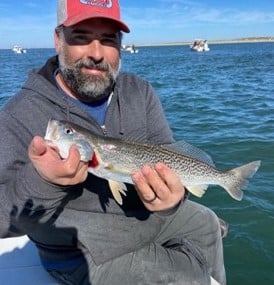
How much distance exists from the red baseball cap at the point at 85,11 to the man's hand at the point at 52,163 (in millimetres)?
1230

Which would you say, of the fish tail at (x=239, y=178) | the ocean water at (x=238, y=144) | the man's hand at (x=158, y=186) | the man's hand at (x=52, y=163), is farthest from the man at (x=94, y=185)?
the ocean water at (x=238, y=144)

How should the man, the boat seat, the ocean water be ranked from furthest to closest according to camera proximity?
the ocean water < the boat seat < the man

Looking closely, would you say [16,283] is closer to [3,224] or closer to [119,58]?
[3,224]

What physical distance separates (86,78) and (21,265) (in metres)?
1.86

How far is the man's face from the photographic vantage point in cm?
349

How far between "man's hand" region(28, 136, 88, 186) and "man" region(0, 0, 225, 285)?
299 millimetres

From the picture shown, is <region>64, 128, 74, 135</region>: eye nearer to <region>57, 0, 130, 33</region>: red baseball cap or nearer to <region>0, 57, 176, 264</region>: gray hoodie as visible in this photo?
<region>0, 57, 176, 264</region>: gray hoodie

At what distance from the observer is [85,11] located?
345cm

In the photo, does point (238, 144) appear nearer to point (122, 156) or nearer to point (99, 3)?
point (99, 3)

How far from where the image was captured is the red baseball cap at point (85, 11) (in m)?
3.41

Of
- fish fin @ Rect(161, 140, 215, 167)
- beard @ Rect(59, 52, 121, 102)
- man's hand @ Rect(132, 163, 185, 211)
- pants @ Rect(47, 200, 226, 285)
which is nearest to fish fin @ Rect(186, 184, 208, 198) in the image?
fish fin @ Rect(161, 140, 215, 167)

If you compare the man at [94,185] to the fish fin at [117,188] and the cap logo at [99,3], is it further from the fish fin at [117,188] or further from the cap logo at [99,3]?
the fish fin at [117,188]

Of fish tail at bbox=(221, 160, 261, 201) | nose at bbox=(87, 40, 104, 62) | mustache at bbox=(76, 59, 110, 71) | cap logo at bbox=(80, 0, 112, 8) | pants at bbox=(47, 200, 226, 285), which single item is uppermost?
cap logo at bbox=(80, 0, 112, 8)

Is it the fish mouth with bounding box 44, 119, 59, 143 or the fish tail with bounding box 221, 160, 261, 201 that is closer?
the fish mouth with bounding box 44, 119, 59, 143
